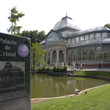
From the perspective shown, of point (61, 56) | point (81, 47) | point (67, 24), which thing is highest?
point (67, 24)

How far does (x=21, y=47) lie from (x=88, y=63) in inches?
1023

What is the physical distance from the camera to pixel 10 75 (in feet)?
9.25

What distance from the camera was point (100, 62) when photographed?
25.8 m

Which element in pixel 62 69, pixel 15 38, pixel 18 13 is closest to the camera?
pixel 15 38

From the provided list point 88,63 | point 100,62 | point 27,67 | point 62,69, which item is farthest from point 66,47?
point 27,67

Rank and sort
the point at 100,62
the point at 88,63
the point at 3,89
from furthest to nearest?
the point at 88,63
the point at 100,62
the point at 3,89

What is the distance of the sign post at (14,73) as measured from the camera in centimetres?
269

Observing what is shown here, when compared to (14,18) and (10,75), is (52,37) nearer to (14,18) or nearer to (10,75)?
(14,18)

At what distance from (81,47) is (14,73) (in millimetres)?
28103

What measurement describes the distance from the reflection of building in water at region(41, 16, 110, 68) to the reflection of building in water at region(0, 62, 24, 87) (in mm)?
21506

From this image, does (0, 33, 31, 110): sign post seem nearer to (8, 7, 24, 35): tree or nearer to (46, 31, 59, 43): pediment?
(8, 7, 24, 35): tree

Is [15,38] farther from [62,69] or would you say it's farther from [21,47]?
[62,69]

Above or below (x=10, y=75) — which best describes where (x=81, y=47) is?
above

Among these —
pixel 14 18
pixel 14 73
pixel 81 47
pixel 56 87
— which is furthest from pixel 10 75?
pixel 81 47
